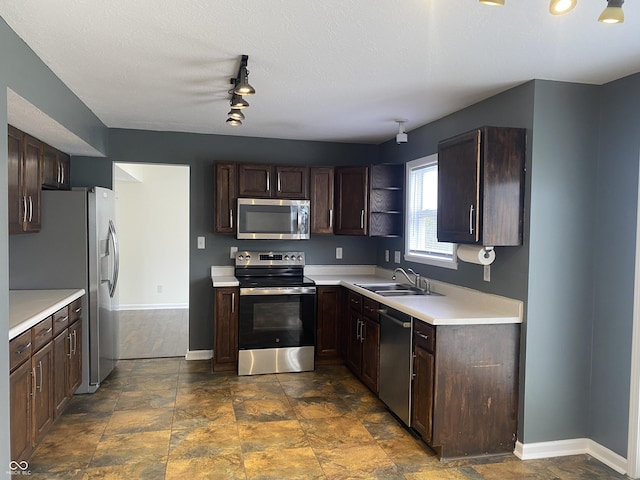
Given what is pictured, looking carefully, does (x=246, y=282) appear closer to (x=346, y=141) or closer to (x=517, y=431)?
(x=346, y=141)

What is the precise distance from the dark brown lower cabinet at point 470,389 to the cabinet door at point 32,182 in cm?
294

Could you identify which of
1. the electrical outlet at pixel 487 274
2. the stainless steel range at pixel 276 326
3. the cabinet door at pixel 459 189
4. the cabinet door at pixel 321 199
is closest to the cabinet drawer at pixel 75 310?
the stainless steel range at pixel 276 326

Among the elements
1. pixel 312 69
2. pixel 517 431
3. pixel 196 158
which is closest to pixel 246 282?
pixel 196 158

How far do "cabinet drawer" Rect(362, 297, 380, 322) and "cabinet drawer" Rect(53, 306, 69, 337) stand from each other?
2.35 meters

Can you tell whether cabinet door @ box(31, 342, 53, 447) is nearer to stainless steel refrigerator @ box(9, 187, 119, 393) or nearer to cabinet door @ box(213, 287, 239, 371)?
stainless steel refrigerator @ box(9, 187, 119, 393)

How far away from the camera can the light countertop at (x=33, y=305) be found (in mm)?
2580

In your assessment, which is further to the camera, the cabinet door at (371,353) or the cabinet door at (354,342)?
the cabinet door at (354,342)

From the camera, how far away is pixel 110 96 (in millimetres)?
3477

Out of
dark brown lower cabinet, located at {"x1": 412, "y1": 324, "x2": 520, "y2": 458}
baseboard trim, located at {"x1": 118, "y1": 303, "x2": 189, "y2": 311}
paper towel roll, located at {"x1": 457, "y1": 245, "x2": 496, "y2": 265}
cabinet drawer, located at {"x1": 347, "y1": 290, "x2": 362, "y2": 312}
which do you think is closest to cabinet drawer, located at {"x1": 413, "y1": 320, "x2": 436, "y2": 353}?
dark brown lower cabinet, located at {"x1": 412, "y1": 324, "x2": 520, "y2": 458}

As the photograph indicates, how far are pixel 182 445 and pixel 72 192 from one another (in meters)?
2.16

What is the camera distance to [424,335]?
299cm

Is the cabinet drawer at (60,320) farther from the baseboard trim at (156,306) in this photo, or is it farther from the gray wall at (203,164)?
the baseboard trim at (156,306)

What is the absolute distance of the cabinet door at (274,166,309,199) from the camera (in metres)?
4.82

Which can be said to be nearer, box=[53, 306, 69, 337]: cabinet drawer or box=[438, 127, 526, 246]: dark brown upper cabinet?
box=[438, 127, 526, 246]: dark brown upper cabinet
